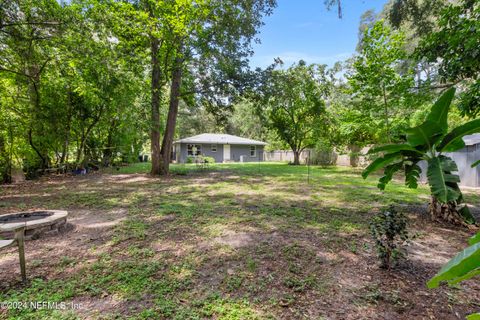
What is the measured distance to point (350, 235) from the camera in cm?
418

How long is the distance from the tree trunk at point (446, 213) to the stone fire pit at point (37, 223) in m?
7.40

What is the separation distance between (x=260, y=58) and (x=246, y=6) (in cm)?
298

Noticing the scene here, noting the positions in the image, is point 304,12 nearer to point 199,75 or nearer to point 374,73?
point 374,73

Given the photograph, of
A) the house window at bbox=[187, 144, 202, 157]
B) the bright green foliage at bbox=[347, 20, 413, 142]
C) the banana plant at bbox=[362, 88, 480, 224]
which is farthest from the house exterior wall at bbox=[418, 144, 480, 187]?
the house window at bbox=[187, 144, 202, 157]

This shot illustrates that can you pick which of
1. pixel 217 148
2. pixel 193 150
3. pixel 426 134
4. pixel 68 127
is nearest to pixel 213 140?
pixel 217 148

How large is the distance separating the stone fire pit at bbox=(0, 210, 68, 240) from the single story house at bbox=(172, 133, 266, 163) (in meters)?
19.8

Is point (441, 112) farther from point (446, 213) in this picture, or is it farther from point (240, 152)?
point (240, 152)

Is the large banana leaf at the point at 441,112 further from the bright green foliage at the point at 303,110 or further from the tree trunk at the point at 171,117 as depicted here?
the tree trunk at the point at 171,117

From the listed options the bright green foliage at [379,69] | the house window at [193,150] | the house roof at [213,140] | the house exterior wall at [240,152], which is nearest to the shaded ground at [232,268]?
the bright green foliage at [379,69]

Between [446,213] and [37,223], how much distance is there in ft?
25.3

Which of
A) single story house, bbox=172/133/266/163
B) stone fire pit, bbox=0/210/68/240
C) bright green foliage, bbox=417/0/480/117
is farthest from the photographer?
single story house, bbox=172/133/266/163

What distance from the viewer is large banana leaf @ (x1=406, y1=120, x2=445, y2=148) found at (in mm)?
2996

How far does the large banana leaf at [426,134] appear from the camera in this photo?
2996mm

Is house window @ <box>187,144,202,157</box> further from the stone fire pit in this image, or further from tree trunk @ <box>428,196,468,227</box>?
tree trunk @ <box>428,196,468,227</box>
